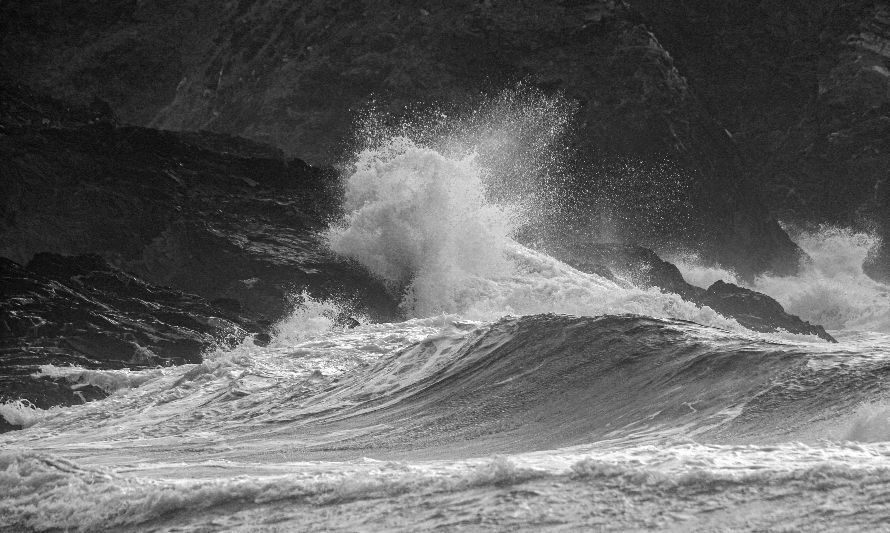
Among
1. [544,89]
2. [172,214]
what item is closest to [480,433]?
[172,214]

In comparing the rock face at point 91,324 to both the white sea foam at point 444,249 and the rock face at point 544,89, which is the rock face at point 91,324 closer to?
the white sea foam at point 444,249

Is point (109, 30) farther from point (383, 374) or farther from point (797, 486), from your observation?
point (797, 486)

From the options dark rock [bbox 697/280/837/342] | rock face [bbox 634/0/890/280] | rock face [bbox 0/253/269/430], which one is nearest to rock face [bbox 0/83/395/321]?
rock face [bbox 0/253/269/430]

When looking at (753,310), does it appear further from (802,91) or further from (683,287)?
(802,91)

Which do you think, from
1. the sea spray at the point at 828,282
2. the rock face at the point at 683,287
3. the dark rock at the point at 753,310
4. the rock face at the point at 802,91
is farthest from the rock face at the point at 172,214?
the rock face at the point at 802,91

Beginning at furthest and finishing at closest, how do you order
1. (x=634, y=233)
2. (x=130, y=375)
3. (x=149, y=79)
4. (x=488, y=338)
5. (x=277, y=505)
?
(x=149, y=79), (x=634, y=233), (x=130, y=375), (x=488, y=338), (x=277, y=505)

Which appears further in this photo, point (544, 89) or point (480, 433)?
point (544, 89)

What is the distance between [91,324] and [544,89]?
16472 millimetres

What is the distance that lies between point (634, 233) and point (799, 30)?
8.86 m

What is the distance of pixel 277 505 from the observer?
5.16m

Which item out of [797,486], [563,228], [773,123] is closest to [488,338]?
[797,486]

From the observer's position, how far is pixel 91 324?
1383 cm

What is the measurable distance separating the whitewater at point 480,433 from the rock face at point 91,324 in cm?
47

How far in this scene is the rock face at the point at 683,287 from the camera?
18.9 metres
